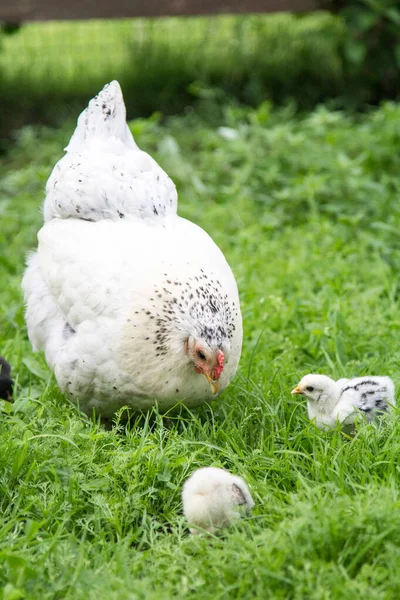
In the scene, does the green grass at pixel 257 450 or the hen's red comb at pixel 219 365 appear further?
the hen's red comb at pixel 219 365

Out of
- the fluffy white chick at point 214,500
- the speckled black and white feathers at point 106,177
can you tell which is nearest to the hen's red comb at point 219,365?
the fluffy white chick at point 214,500

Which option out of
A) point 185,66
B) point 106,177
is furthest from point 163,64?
point 106,177

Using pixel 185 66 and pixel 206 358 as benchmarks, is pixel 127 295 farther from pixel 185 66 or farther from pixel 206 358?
pixel 185 66

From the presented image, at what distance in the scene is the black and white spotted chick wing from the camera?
10.6ft

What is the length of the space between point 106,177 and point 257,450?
4.77ft

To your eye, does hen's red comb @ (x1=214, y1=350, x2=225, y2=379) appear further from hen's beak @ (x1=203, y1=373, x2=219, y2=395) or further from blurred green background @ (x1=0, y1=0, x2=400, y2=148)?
blurred green background @ (x1=0, y1=0, x2=400, y2=148)

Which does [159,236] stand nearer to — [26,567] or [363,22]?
[26,567]

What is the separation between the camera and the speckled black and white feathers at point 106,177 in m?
3.60

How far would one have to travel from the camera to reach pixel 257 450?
120 inches

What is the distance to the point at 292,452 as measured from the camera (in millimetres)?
2988

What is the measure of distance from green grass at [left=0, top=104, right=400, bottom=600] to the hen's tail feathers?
115 centimetres

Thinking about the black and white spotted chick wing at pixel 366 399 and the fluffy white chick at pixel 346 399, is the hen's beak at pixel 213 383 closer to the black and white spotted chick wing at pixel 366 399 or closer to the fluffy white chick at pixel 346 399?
the fluffy white chick at pixel 346 399

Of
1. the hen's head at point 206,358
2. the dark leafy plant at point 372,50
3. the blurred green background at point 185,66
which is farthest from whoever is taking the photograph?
the blurred green background at point 185,66

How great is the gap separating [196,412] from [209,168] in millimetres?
3461
